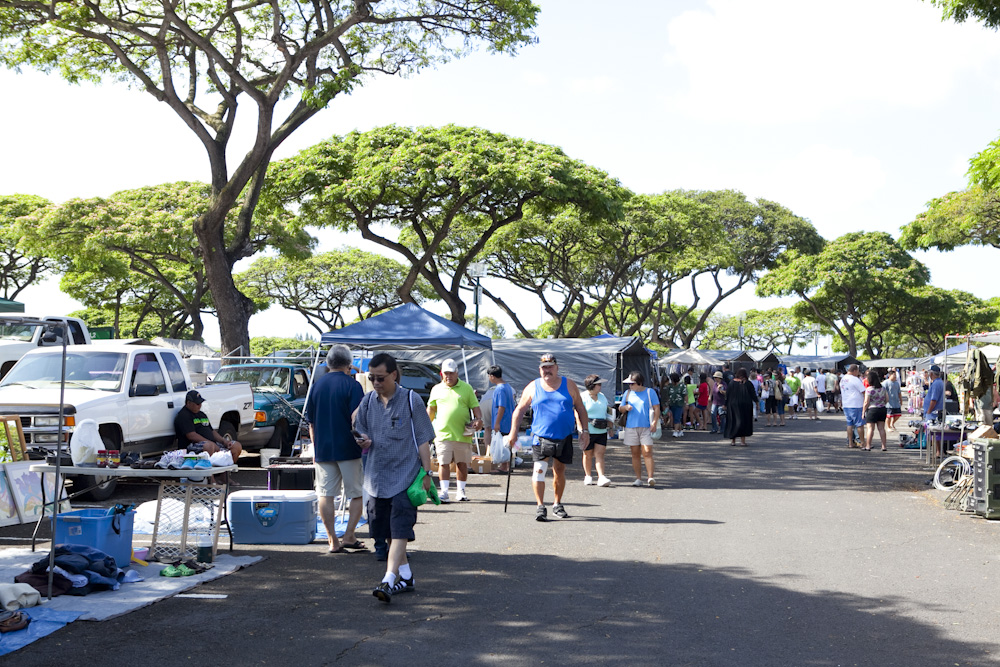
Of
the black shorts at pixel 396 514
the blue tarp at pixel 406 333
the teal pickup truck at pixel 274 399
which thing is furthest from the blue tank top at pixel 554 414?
the teal pickup truck at pixel 274 399

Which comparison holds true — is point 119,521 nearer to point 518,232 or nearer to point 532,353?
point 532,353

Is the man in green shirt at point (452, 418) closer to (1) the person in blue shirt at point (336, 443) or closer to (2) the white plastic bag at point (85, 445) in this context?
(1) the person in blue shirt at point (336, 443)

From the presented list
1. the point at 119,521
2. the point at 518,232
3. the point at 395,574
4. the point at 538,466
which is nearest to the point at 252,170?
the point at 538,466

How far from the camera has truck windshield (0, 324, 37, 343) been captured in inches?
698

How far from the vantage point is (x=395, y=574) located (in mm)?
6617

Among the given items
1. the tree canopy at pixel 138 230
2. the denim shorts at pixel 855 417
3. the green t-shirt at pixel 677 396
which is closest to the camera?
the denim shorts at pixel 855 417

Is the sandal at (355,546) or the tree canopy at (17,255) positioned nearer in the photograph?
the sandal at (355,546)

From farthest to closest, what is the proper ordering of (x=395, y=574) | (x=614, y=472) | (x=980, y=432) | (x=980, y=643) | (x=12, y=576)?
(x=614, y=472) → (x=980, y=432) → (x=12, y=576) → (x=395, y=574) → (x=980, y=643)

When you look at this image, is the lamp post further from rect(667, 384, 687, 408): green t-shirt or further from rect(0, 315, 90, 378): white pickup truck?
rect(0, 315, 90, 378): white pickup truck

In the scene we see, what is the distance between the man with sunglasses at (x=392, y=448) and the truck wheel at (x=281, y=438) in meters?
9.66

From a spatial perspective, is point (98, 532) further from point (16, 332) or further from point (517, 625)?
point (16, 332)

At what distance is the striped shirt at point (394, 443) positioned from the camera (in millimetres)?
6953

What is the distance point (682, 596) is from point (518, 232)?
109ft

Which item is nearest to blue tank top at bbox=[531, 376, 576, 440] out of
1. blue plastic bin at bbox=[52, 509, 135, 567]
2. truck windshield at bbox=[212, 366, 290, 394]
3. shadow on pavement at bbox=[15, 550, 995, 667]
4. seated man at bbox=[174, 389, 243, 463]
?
shadow on pavement at bbox=[15, 550, 995, 667]
